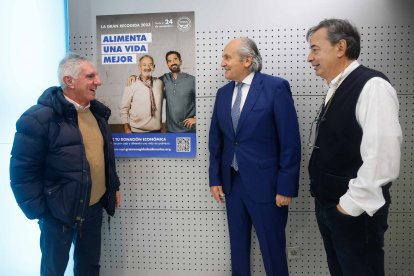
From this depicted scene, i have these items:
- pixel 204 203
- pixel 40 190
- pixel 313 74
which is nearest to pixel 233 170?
pixel 204 203

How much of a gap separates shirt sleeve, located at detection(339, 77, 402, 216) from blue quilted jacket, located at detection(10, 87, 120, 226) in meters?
1.50

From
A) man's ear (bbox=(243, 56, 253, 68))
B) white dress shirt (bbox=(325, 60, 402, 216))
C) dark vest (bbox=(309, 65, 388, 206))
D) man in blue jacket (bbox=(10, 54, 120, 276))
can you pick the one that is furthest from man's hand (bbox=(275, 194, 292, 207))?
man in blue jacket (bbox=(10, 54, 120, 276))

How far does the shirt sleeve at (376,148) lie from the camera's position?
1509 millimetres

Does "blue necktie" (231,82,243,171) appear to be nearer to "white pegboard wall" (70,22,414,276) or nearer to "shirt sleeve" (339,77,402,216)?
"white pegboard wall" (70,22,414,276)

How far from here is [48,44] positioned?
245 cm

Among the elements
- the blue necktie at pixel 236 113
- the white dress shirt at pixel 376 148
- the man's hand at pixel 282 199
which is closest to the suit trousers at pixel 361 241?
the white dress shirt at pixel 376 148

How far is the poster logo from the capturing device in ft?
8.38

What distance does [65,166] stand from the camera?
1.95 metres

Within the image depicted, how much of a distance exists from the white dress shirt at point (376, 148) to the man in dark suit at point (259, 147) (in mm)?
610

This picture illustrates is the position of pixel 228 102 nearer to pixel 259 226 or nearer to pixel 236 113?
pixel 236 113

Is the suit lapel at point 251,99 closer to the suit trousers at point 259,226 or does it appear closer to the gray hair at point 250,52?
the gray hair at point 250,52

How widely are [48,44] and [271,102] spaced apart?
1.67 m

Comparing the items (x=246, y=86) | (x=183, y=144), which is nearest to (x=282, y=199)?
(x=246, y=86)

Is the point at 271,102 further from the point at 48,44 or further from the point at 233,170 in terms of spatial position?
the point at 48,44
